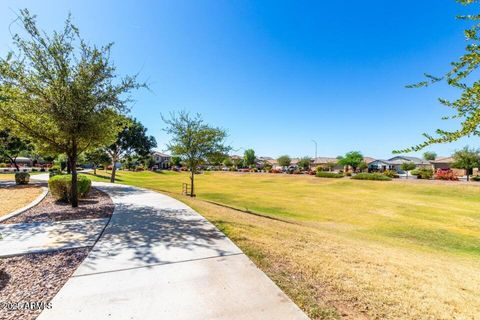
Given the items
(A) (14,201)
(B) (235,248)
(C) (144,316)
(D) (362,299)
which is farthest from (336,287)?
(A) (14,201)

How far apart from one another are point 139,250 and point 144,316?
248 centimetres

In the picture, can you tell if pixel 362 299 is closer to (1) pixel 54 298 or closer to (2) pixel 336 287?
(2) pixel 336 287

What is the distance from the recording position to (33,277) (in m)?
4.05

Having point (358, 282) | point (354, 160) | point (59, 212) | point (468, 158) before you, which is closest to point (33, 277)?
point (358, 282)

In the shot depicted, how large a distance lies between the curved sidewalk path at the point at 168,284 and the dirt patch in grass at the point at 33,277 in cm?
18

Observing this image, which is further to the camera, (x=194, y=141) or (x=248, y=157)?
(x=248, y=157)

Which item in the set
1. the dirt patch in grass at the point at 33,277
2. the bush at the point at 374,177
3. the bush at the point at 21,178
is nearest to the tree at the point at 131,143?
the bush at the point at 21,178

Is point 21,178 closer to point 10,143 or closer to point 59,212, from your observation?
point 10,143

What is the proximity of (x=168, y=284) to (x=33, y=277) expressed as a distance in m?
2.42

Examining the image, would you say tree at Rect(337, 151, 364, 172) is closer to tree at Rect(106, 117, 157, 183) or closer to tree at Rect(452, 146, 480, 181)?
tree at Rect(452, 146, 480, 181)

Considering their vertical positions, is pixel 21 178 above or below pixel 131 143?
below

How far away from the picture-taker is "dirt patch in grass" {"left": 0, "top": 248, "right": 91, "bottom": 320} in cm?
328

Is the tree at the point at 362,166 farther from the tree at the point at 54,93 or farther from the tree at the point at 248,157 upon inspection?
the tree at the point at 54,93

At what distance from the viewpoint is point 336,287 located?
3912 millimetres
